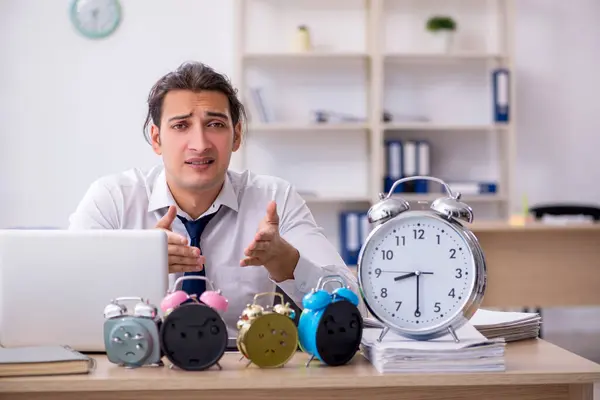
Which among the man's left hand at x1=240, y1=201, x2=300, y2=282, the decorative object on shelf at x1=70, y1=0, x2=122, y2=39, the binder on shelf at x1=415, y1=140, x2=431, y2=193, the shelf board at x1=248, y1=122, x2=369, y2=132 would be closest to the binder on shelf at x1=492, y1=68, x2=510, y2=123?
the binder on shelf at x1=415, y1=140, x2=431, y2=193

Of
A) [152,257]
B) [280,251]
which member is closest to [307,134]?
[280,251]

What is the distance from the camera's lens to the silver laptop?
1514 millimetres

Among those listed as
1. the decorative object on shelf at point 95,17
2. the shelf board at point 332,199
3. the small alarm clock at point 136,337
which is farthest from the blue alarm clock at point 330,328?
the decorative object on shelf at point 95,17

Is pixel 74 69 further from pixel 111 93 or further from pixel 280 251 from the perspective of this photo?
pixel 280 251

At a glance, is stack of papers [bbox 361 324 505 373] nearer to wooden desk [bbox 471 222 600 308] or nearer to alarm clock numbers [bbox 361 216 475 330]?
alarm clock numbers [bbox 361 216 475 330]

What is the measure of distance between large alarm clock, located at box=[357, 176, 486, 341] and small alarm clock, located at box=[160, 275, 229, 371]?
0.27 meters

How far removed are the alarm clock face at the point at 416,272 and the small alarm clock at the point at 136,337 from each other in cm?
36

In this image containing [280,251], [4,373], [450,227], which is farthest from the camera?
[280,251]

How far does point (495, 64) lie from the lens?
222 inches

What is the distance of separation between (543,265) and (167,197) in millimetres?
2670

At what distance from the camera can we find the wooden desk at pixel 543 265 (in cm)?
432

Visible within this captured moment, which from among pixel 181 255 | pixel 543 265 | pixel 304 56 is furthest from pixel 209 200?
pixel 304 56

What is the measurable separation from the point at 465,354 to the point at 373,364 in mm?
152

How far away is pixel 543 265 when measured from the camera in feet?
14.4
